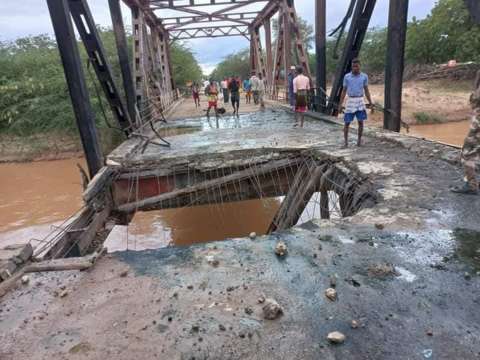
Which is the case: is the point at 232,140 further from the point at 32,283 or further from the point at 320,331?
the point at 320,331

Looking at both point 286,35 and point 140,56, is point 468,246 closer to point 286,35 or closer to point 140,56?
point 140,56

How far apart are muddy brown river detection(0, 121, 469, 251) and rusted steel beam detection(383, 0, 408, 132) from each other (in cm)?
257

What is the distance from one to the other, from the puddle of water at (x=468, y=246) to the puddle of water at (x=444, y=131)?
15.5 m

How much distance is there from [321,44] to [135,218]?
24.0 ft

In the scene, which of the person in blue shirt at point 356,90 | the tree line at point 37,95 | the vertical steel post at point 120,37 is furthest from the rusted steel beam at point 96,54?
the tree line at point 37,95

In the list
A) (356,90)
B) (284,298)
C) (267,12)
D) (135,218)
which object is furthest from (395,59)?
(267,12)

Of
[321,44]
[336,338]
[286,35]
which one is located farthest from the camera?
[286,35]

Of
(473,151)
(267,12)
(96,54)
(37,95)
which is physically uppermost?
(267,12)

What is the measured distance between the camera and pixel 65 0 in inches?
197

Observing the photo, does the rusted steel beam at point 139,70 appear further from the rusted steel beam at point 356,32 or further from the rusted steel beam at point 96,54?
the rusted steel beam at point 356,32

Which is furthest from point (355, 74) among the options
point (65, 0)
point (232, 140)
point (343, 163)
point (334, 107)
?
point (65, 0)

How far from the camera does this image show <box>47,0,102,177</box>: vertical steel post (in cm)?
498

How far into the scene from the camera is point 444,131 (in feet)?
61.8

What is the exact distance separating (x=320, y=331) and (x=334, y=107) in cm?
796
